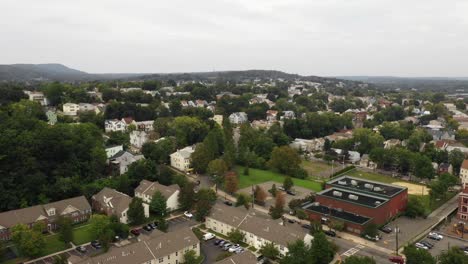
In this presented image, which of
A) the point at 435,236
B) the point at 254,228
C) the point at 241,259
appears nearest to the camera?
the point at 241,259

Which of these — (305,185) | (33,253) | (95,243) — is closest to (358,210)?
(305,185)

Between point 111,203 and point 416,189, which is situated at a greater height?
point 111,203

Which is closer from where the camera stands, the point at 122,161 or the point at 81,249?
the point at 81,249

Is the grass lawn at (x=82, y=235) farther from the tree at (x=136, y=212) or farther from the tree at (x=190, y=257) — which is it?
the tree at (x=190, y=257)

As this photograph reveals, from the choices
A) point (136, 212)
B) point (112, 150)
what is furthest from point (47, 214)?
point (112, 150)

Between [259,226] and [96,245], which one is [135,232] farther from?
[259,226]

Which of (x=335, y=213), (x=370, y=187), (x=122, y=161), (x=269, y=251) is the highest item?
(x=122, y=161)

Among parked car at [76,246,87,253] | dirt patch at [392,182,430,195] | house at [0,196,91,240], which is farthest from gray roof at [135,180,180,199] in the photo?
dirt patch at [392,182,430,195]

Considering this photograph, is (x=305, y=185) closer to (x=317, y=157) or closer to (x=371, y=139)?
(x=317, y=157)
